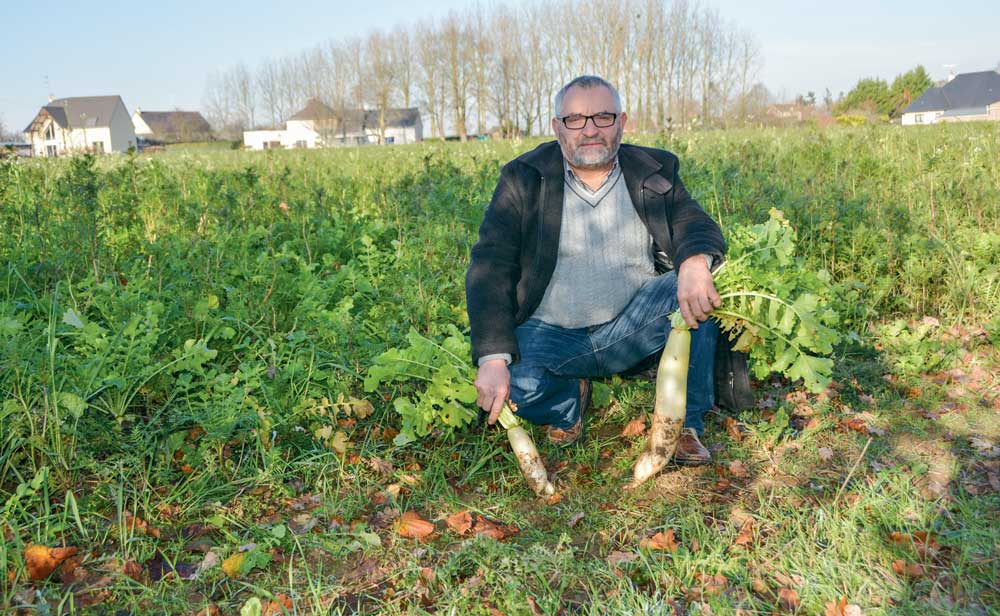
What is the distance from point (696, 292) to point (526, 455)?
0.92 m

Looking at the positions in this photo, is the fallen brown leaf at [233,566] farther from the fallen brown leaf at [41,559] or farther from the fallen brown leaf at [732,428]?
the fallen brown leaf at [732,428]

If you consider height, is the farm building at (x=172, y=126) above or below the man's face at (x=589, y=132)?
above

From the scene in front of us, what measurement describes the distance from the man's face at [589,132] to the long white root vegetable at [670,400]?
0.76 meters

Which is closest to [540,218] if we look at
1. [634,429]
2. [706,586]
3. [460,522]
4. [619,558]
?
[634,429]

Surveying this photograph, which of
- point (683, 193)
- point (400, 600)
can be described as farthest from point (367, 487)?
point (683, 193)

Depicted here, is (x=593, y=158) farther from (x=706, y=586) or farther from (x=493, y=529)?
(x=706, y=586)

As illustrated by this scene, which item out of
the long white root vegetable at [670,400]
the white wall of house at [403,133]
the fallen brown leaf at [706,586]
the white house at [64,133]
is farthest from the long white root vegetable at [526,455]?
the white wall of house at [403,133]

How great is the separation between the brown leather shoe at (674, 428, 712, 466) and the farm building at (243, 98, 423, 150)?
6405 cm

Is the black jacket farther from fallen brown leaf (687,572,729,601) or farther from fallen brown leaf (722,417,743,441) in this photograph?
fallen brown leaf (687,572,729,601)

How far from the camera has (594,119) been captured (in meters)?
2.90

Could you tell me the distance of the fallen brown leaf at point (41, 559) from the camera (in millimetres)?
2297

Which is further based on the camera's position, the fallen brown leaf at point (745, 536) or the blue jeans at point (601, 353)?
the blue jeans at point (601, 353)

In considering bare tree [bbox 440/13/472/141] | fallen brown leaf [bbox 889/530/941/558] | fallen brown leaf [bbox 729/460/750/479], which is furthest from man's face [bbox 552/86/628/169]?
bare tree [bbox 440/13/472/141]

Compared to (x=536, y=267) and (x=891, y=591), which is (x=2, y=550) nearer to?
(x=536, y=267)
